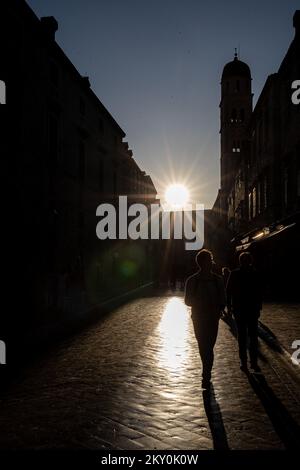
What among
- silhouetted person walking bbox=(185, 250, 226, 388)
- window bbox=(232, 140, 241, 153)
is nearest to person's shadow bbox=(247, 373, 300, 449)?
silhouetted person walking bbox=(185, 250, 226, 388)

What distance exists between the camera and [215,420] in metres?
5.29

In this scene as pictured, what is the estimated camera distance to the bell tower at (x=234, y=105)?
222 ft

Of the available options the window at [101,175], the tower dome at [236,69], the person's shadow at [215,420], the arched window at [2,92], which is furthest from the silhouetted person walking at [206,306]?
the tower dome at [236,69]

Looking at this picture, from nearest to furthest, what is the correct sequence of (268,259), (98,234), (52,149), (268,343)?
(268,343) → (52,149) → (268,259) → (98,234)

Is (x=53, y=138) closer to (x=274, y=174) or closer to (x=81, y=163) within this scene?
(x=81, y=163)

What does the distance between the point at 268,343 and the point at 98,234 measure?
2125 cm

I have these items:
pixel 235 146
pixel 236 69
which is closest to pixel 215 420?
pixel 235 146

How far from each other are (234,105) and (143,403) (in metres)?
65.6

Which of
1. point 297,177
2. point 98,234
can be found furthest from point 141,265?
point 297,177

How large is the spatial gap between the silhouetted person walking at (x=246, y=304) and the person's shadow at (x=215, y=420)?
135cm

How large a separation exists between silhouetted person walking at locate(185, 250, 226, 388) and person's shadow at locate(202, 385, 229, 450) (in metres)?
0.39

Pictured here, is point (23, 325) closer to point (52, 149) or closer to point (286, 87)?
point (52, 149)

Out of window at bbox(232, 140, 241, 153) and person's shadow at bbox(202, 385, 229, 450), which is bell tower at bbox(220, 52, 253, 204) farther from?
person's shadow at bbox(202, 385, 229, 450)

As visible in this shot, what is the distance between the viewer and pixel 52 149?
2123cm
